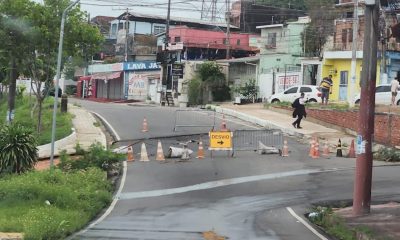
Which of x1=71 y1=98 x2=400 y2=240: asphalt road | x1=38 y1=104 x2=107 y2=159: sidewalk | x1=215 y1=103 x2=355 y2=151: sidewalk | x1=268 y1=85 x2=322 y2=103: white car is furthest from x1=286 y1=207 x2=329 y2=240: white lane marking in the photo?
x1=268 y1=85 x2=322 y2=103: white car

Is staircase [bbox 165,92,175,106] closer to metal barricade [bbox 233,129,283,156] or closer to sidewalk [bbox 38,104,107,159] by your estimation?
sidewalk [bbox 38,104,107,159]

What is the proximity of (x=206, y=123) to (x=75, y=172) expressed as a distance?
13762mm

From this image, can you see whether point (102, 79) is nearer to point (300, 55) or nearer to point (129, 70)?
point (129, 70)

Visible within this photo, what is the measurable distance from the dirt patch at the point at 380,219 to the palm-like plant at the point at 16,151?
9.83 meters

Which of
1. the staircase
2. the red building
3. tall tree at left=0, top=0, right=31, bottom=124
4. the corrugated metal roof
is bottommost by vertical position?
the staircase

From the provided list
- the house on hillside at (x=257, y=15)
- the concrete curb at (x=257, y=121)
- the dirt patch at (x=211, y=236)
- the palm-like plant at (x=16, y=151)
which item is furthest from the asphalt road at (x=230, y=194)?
the house on hillside at (x=257, y=15)

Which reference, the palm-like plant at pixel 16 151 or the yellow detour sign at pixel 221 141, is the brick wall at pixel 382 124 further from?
the palm-like plant at pixel 16 151

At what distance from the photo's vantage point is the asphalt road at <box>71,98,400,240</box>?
11.4 meters

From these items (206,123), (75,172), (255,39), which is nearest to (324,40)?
(255,39)

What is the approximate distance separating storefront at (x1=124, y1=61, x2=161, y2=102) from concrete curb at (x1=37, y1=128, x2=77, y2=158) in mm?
36282

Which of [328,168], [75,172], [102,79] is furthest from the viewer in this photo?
[102,79]

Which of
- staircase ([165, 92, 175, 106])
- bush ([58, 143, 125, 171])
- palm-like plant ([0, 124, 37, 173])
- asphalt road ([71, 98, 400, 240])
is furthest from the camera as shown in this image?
staircase ([165, 92, 175, 106])

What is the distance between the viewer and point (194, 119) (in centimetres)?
3241

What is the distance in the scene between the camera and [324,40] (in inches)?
2009
